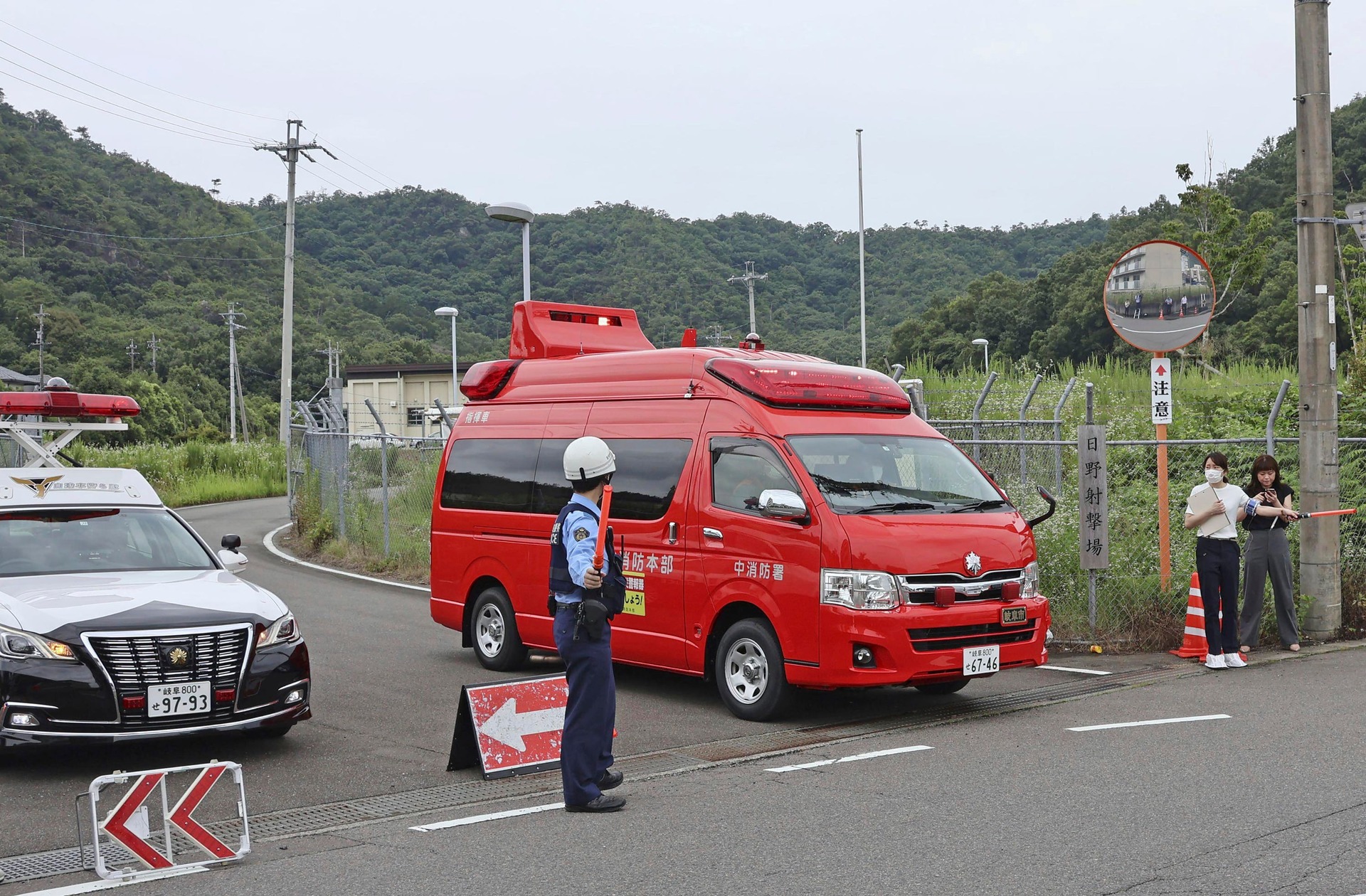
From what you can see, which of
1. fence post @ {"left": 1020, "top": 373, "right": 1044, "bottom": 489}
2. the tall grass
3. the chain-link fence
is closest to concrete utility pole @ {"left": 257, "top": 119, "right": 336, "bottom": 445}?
the tall grass

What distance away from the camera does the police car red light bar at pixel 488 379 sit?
11844 millimetres

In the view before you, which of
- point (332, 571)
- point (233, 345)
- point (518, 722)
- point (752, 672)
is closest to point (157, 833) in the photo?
point (518, 722)

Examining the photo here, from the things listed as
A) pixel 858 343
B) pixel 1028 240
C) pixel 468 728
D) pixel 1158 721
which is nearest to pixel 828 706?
pixel 1158 721

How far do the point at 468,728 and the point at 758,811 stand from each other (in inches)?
75.3

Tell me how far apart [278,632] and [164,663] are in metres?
0.81

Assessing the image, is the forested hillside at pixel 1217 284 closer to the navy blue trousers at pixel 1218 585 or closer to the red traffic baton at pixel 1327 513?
the red traffic baton at pixel 1327 513

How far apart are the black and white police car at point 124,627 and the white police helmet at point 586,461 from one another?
254cm

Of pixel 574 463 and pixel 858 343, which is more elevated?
pixel 858 343

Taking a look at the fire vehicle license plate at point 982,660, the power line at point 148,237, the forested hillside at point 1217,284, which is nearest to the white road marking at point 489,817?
the fire vehicle license plate at point 982,660

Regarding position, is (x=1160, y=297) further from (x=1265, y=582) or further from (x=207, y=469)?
(x=207, y=469)

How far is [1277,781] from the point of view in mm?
6797

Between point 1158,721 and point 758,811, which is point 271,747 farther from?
point 1158,721

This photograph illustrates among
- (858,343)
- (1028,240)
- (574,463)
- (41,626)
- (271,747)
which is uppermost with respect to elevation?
(1028,240)

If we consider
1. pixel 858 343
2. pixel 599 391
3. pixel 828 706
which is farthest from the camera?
pixel 858 343
